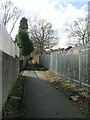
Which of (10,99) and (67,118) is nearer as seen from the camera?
(67,118)

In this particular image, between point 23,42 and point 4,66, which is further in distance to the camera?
A: point 23,42

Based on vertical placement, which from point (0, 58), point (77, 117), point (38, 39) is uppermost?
point (38, 39)

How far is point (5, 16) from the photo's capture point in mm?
48844

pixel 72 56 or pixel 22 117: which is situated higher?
pixel 72 56

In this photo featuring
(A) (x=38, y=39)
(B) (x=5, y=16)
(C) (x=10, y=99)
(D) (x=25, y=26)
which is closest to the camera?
(C) (x=10, y=99)

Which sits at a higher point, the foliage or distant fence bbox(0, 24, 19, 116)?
the foliage

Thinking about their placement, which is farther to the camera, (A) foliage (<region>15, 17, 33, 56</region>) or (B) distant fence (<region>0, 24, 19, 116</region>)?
(A) foliage (<region>15, 17, 33, 56</region>)

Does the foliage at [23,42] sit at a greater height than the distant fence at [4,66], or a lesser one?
greater

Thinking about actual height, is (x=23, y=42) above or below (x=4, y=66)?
above

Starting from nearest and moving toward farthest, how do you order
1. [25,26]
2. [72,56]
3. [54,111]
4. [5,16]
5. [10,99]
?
[54,111]
[10,99]
[72,56]
[5,16]
[25,26]

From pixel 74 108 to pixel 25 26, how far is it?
60414 millimetres

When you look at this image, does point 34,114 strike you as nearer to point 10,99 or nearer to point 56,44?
point 10,99

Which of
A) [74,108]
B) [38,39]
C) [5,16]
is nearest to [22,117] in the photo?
[74,108]

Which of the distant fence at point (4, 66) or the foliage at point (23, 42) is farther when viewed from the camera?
the foliage at point (23, 42)
